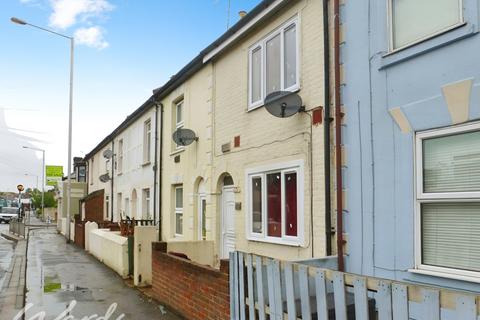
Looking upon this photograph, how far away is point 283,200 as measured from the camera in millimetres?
7164

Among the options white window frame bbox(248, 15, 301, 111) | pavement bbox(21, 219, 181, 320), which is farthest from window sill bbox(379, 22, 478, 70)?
pavement bbox(21, 219, 181, 320)

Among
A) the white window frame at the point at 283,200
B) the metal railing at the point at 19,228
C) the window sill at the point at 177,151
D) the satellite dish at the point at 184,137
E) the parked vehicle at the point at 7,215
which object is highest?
the satellite dish at the point at 184,137

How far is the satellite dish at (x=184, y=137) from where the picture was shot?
10422mm

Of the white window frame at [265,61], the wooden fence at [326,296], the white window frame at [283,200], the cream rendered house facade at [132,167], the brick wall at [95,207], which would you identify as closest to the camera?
the wooden fence at [326,296]

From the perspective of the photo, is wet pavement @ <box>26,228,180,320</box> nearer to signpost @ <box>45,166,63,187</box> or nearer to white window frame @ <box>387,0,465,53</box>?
white window frame @ <box>387,0,465,53</box>

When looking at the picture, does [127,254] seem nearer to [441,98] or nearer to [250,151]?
[250,151]

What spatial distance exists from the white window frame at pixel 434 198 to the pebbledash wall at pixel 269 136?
161cm

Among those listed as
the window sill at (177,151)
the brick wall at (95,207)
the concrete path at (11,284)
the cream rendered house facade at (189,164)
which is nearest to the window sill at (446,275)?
the cream rendered house facade at (189,164)

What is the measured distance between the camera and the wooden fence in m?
3.05

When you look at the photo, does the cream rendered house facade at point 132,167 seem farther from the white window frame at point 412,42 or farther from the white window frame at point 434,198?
the white window frame at point 434,198

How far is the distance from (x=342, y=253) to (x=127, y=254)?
685cm

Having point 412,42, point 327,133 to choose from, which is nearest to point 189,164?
point 327,133

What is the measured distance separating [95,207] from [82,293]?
15364 millimetres

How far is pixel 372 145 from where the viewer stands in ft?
17.6
